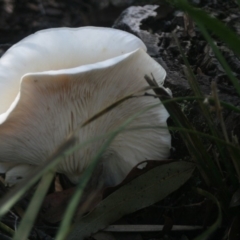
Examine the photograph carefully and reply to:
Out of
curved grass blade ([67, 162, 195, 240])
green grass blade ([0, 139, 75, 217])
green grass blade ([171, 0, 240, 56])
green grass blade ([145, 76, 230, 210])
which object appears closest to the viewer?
green grass blade ([0, 139, 75, 217])

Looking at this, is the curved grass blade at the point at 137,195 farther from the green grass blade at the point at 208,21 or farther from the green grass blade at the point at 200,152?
the green grass blade at the point at 208,21

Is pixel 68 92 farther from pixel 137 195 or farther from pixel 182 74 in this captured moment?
pixel 182 74

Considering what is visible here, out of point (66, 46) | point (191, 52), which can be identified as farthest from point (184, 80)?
point (66, 46)

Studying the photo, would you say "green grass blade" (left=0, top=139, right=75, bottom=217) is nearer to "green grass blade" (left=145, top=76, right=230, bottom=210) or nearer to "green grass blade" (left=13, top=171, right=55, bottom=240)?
"green grass blade" (left=13, top=171, right=55, bottom=240)

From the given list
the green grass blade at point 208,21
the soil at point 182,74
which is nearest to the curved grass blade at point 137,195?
the soil at point 182,74

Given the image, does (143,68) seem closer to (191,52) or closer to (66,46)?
(66,46)

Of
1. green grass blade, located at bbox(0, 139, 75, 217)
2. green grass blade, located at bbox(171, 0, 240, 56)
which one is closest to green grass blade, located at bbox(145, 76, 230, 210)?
green grass blade, located at bbox(171, 0, 240, 56)

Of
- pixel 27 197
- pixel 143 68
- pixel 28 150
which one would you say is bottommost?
pixel 27 197

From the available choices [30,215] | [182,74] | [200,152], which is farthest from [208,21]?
[182,74]
